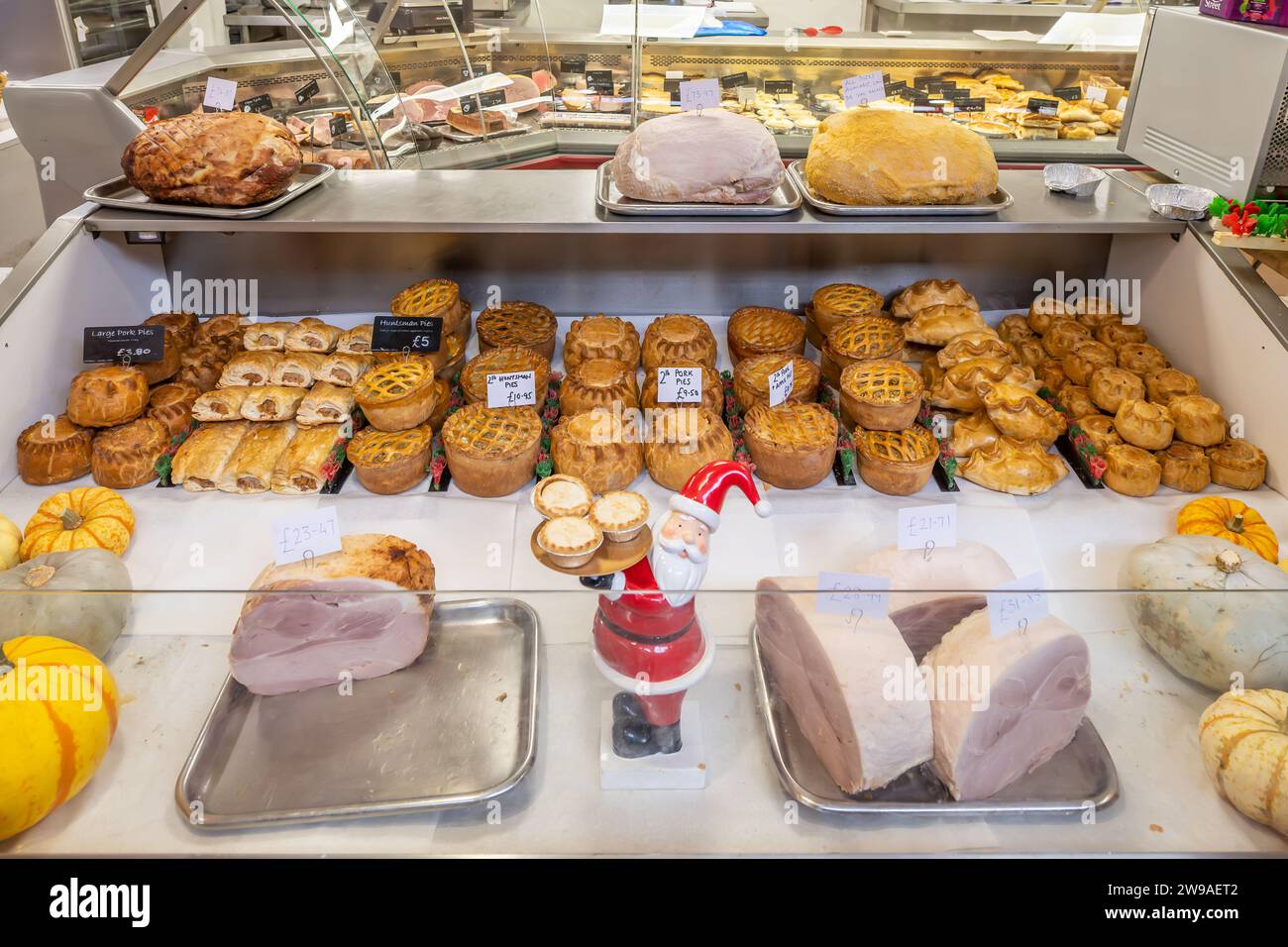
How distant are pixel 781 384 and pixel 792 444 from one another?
0.83 ft

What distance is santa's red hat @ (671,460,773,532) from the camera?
1565 millimetres

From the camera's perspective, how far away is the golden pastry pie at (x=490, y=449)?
2637 millimetres

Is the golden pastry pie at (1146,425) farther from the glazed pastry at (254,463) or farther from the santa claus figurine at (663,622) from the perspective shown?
the glazed pastry at (254,463)

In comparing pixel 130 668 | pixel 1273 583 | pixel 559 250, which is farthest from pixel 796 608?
pixel 559 250

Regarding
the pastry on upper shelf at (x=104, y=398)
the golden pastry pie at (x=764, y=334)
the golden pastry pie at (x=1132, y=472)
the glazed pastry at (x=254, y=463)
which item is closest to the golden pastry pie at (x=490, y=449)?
the glazed pastry at (x=254, y=463)

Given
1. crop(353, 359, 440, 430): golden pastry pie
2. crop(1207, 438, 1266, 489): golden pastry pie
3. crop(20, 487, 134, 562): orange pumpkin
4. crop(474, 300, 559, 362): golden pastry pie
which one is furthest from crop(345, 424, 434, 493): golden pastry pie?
crop(1207, 438, 1266, 489): golden pastry pie

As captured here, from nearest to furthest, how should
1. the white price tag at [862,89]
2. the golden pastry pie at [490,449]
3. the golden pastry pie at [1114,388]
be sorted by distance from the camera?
the golden pastry pie at [490,449], the golden pastry pie at [1114,388], the white price tag at [862,89]

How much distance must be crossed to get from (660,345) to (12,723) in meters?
2.14

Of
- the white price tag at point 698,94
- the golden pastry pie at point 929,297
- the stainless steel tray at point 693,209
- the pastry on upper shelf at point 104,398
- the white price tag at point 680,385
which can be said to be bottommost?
the pastry on upper shelf at point 104,398

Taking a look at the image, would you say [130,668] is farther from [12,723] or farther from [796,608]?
[796,608]

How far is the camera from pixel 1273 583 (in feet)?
6.72

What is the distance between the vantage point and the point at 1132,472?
270cm

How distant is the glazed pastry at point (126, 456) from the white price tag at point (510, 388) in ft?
3.45

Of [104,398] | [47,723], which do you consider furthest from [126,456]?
[47,723]
